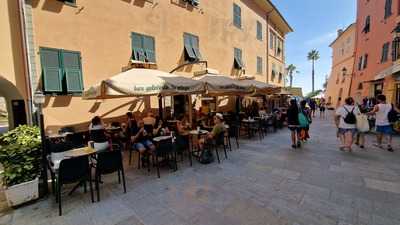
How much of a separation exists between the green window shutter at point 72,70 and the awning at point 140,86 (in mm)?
1990

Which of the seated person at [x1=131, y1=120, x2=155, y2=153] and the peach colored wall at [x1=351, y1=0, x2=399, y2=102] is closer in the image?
the seated person at [x1=131, y1=120, x2=155, y2=153]

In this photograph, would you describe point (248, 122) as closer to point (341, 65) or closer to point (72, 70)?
point (72, 70)

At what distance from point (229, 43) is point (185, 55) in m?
4.48

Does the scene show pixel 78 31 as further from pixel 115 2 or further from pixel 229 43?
pixel 229 43

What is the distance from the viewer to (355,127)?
19.5ft

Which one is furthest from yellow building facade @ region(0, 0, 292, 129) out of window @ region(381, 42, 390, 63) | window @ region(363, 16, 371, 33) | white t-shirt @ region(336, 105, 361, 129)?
window @ region(363, 16, 371, 33)

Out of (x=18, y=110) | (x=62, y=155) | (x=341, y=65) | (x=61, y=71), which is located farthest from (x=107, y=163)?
(x=341, y=65)

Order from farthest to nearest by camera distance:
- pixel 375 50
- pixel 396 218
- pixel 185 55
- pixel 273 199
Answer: pixel 375 50 < pixel 185 55 < pixel 273 199 < pixel 396 218

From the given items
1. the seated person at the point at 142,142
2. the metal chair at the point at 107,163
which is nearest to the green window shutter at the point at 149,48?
the seated person at the point at 142,142

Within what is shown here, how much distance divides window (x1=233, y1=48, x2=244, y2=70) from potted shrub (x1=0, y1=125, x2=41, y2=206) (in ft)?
39.7

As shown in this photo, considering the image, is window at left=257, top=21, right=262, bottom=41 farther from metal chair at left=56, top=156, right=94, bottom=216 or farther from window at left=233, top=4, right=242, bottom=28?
metal chair at left=56, top=156, right=94, bottom=216

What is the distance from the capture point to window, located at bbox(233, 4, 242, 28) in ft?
43.1

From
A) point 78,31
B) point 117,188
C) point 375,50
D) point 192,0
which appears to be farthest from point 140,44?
point 375,50

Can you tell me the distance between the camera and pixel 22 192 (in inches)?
131
